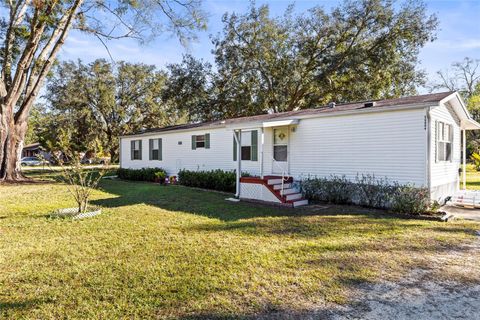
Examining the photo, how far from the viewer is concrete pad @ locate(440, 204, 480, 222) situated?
758 cm

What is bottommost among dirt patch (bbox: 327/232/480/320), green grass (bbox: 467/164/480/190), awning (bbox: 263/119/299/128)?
dirt patch (bbox: 327/232/480/320)

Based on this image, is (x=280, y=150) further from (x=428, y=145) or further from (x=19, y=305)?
(x=19, y=305)

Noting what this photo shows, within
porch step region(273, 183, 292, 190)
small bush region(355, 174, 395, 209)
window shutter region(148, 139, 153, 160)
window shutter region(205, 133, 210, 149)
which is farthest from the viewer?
window shutter region(148, 139, 153, 160)

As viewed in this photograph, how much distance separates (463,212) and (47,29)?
1951 cm

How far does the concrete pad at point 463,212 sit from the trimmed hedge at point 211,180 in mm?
6822

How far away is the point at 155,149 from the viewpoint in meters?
17.1

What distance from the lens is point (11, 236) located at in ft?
18.1

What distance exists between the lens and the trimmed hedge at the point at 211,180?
1169cm

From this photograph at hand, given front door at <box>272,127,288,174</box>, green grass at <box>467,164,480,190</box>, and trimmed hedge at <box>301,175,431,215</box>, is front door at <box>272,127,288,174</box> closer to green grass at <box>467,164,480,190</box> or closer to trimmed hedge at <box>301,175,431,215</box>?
trimmed hedge at <box>301,175,431,215</box>

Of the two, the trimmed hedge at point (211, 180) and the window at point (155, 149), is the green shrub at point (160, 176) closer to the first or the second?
the trimmed hedge at point (211, 180)

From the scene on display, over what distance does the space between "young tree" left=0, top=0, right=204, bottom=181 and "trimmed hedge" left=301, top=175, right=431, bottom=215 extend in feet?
26.8

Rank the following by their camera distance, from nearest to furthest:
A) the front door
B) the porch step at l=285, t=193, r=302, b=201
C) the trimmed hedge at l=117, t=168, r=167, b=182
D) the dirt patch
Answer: the dirt patch → the porch step at l=285, t=193, r=302, b=201 → the front door → the trimmed hedge at l=117, t=168, r=167, b=182

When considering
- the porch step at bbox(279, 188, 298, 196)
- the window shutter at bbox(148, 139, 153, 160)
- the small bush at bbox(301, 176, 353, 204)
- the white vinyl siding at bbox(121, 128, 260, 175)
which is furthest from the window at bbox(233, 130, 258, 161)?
the window shutter at bbox(148, 139, 153, 160)

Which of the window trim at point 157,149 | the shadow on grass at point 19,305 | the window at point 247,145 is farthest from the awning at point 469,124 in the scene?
the window trim at point 157,149
